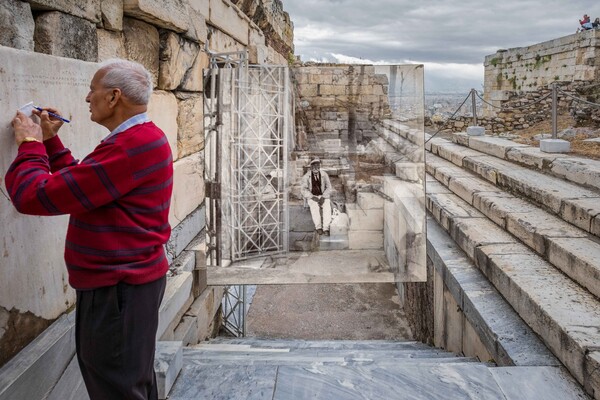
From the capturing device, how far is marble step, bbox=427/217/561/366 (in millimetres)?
→ 3064

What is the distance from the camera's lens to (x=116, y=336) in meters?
1.85

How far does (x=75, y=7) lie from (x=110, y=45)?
47 cm

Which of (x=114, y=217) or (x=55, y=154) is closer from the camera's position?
(x=114, y=217)

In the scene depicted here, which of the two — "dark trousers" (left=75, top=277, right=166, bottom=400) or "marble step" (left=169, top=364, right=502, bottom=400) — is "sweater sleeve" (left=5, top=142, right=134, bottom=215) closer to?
"dark trousers" (left=75, top=277, right=166, bottom=400)

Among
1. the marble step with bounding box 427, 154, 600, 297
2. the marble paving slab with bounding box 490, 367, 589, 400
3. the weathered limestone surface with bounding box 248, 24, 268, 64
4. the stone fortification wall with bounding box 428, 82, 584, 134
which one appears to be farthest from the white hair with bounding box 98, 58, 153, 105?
the stone fortification wall with bounding box 428, 82, 584, 134

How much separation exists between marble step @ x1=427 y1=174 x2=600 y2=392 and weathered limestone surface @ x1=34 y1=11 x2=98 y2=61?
294 cm

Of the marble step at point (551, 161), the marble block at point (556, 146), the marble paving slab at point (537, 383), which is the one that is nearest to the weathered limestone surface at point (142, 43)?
the marble paving slab at point (537, 383)

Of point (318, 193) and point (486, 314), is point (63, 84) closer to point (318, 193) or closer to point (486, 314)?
point (318, 193)

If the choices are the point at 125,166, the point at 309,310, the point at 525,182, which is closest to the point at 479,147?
the point at 525,182

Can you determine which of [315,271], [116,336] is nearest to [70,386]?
[116,336]

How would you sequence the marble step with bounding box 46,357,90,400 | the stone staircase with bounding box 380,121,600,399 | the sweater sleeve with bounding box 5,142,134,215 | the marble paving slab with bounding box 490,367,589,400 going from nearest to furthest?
the sweater sleeve with bounding box 5,142,134,215 → the marble step with bounding box 46,357,90,400 → the marble paving slab with bounding box 490,367,589,400 → the stone staircase with bounding box 380,121,600,399

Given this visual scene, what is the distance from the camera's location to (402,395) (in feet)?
8.70

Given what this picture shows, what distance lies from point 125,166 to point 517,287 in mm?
2883

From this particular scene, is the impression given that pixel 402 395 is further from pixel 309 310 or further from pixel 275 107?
pixel 309 310
